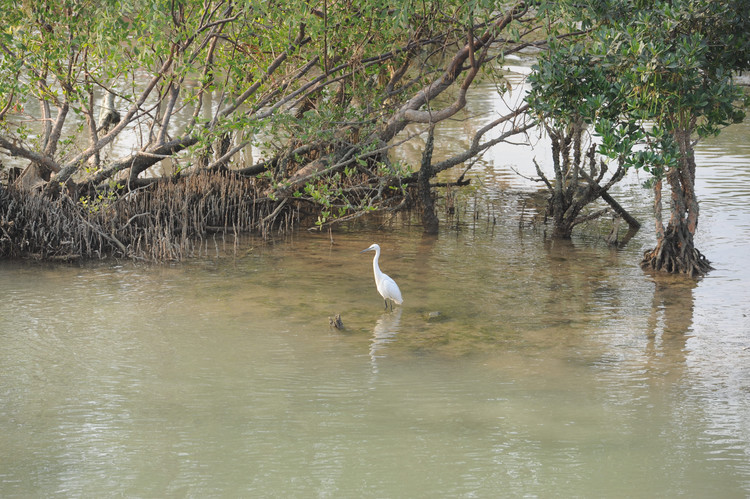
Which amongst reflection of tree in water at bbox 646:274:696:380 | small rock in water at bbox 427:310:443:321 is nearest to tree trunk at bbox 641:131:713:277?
reflection of tree in water at bbox 646:274:696:380

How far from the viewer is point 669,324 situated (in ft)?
27.1

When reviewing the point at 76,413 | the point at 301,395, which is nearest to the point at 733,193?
the point at 301,395

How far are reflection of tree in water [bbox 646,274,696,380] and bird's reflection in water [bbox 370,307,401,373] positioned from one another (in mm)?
2286

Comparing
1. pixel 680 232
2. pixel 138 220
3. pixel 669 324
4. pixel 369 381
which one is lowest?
pixel 369 381

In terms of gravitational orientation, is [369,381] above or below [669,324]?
below

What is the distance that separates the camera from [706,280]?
9.80 metres

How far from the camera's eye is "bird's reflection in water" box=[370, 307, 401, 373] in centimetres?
727

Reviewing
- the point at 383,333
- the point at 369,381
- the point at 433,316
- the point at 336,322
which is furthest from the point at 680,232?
the point at 369,381

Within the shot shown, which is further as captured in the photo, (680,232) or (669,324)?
(680,232)

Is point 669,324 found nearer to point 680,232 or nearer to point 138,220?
point 680,232

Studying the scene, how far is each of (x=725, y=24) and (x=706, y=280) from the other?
391cm

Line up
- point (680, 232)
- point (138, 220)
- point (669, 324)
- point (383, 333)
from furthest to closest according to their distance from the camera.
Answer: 1. point (138, 220)
2. point (680, 232)
3. point (669, 324)
4. point (383, 333)

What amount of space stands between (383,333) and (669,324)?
285 cm

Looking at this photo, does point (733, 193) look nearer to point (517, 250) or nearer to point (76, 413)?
point (517, 250)
